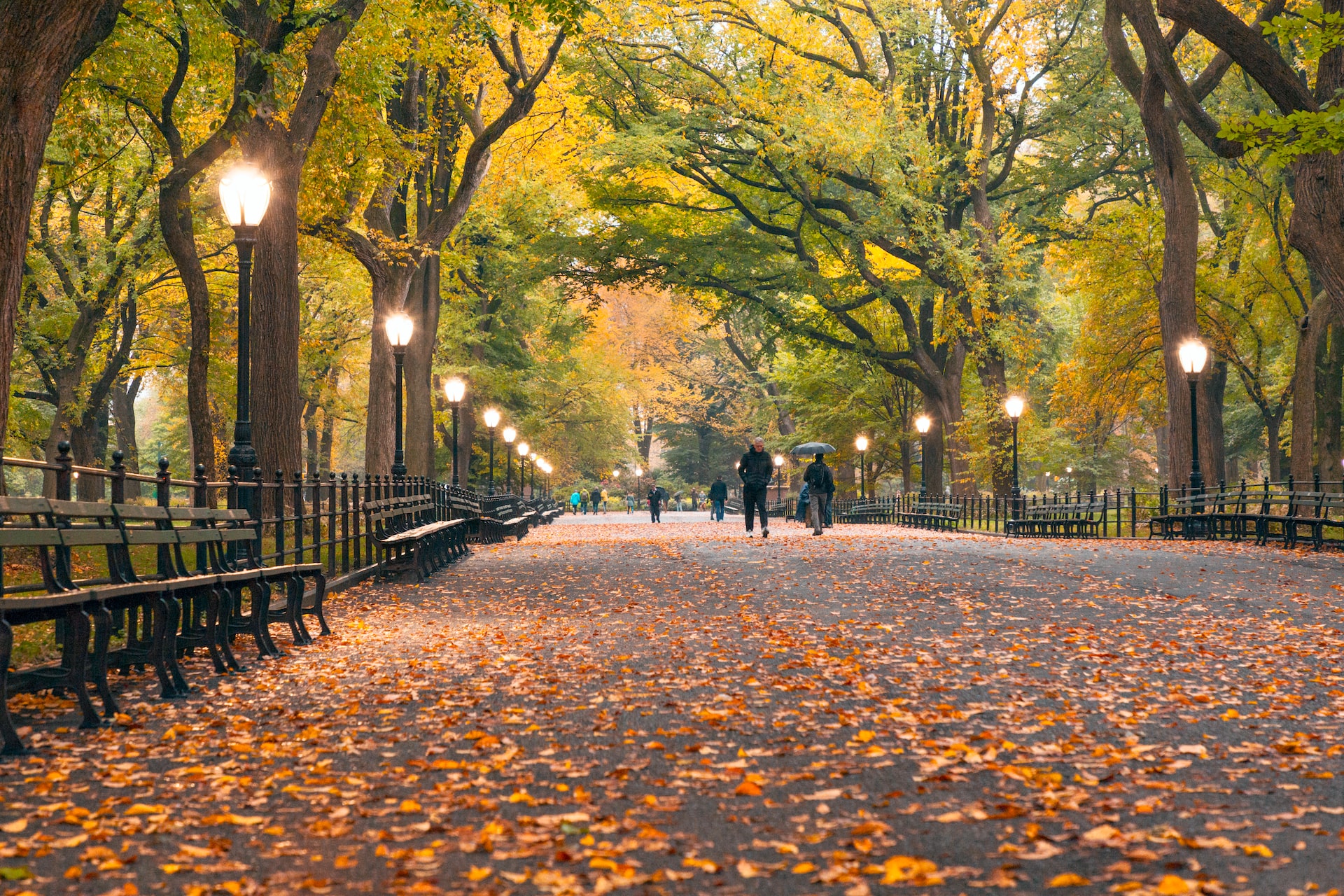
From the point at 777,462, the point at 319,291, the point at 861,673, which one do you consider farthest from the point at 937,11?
the point at 777,462

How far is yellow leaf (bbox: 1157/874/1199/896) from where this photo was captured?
3.91 metres

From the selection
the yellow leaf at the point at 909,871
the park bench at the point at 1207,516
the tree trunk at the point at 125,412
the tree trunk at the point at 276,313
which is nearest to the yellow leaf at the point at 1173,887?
the yellow leaf at the point at 909,871

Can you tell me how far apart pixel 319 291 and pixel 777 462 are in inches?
1434

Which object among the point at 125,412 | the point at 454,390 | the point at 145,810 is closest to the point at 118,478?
the point at 145,810

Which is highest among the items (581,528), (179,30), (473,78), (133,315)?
(473,78)

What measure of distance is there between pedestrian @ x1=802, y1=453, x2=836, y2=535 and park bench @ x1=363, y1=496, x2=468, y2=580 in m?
8.55

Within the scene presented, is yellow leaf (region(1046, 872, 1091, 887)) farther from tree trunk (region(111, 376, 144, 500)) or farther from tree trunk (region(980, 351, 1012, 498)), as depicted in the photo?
tree trunk (region(111, 376, 144, 500))

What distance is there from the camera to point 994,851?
4367 mm

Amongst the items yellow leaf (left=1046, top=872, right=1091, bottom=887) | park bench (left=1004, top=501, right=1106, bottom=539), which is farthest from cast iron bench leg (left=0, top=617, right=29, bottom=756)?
park bench (left=1004, top=501, right=1106, bottom=539)

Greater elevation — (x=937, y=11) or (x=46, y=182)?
(x=937, y=11)

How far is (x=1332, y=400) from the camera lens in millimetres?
31188

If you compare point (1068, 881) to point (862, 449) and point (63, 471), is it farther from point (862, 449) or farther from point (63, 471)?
point (862, 449)

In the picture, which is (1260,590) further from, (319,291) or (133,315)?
(319,291)

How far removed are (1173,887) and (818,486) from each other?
22777 mm
